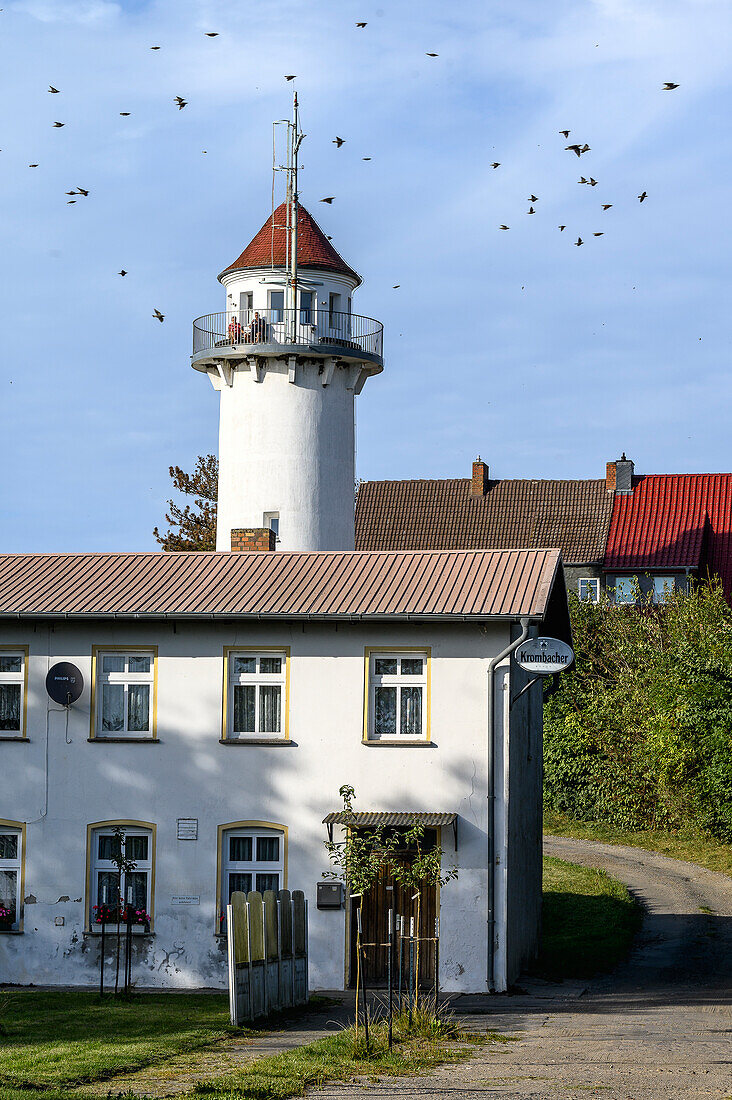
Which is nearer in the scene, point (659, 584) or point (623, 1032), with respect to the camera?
point (623, 1032)

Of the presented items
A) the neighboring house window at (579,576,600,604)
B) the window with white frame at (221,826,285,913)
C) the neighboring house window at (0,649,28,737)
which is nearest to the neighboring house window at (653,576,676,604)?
the neighboring house window at (579,576,600,604)

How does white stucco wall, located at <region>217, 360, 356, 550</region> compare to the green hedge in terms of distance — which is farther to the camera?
the green hedge

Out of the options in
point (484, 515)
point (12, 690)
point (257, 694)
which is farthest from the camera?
point (484, 515)

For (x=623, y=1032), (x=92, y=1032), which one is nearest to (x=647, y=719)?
(x=623, y=1032)

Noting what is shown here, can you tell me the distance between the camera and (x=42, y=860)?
77.2ft

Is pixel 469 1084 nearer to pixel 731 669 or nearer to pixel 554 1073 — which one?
pixel 554 1073

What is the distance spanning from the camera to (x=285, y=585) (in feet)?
79.1

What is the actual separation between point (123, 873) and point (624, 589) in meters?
31.3

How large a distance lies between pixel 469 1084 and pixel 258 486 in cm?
2078

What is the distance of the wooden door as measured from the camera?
22.6 meters

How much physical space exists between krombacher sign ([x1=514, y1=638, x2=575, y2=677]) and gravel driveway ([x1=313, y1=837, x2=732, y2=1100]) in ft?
15.7

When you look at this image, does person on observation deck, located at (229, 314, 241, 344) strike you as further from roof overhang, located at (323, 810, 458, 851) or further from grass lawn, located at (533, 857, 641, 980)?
roof overhang, located at (323, 810, 458, 851)

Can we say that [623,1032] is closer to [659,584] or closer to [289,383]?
[289,383]

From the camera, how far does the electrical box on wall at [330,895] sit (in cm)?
2266
